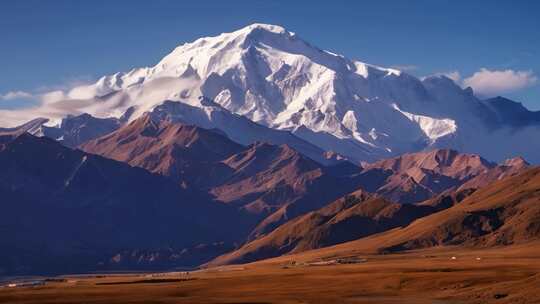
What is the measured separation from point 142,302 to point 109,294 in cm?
1964

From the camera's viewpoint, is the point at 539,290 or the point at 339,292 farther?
the point at 339,292

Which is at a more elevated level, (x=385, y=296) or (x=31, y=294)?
(x=31, y=294)

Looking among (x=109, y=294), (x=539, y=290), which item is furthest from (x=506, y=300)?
(x=109, y=294)

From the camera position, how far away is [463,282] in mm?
186750

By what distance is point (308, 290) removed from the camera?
632ft

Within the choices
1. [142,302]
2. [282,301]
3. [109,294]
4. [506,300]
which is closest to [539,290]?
[506,300]

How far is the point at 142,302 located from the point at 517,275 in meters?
67.9

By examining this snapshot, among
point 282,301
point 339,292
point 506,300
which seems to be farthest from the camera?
point 339,292

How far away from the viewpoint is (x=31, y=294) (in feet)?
629

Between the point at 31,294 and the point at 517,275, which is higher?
the point at 31,294

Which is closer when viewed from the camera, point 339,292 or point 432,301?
point 432,301

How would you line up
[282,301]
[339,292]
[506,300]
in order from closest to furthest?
[506,300] < [282,301] < [339,292]

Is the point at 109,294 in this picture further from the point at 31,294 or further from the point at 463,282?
the point at 463,282

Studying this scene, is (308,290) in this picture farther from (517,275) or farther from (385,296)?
(517,275)
